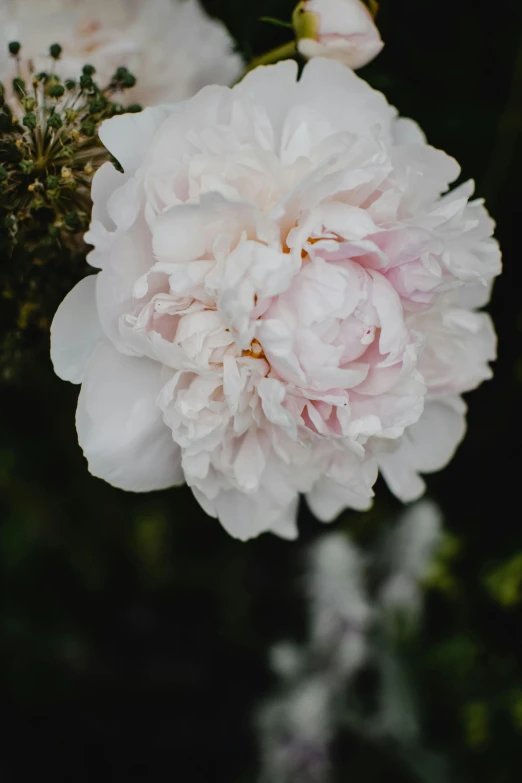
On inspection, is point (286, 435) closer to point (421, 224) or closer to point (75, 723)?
point (421, 224)

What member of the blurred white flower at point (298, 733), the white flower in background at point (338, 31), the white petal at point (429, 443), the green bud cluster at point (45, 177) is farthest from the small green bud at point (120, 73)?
the blurred white flower at point (298, 733)

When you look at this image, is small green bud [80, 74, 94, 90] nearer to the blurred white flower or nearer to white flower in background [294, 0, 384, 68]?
white flower in background [294, 0, 384, 68]

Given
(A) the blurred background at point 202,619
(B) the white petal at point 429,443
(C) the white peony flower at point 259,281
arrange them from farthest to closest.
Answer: (A) the blurred background at point 202,619
(B) the white petal at point 429,443
(C) the white peony flower at point 259,281

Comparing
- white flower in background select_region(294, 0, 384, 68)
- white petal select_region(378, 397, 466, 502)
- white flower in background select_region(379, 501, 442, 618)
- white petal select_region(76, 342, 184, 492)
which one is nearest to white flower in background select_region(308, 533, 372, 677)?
white flower in background select_region(379, 501, 442, 618)

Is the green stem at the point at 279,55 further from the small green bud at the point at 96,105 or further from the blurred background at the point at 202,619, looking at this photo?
the blurred background at the point at 202,619

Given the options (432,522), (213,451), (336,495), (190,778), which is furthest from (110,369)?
(190,778)

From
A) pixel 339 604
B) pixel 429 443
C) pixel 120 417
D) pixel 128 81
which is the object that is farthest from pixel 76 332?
pixel 339 604
